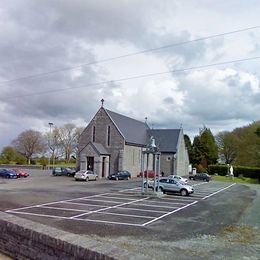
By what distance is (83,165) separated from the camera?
59031 millimetres

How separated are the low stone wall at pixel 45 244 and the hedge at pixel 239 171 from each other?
72994 millimetres

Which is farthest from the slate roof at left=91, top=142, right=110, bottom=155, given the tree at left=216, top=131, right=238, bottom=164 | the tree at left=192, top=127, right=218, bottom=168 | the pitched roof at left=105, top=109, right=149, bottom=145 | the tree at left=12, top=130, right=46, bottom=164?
the tree at left=12, top=130, right=46, bottom=164

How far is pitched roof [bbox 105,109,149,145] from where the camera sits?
63.3 meters

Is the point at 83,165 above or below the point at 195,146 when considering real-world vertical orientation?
below

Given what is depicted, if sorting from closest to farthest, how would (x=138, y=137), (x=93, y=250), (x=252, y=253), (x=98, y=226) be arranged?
(x=93, y=250), (x=252, y=253), (x=98, y=226), (x=138, y=137)

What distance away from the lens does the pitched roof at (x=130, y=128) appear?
6334cm

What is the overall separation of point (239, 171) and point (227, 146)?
16.7m

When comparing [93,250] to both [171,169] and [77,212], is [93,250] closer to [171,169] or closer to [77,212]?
[77,212]

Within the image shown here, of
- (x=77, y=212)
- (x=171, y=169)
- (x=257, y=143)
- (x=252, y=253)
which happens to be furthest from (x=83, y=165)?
(x=252, y=253)

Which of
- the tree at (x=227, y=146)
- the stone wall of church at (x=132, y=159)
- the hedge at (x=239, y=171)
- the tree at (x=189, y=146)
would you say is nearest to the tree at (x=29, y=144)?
the tree at (x=189, y=146)

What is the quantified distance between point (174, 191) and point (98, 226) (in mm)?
18622

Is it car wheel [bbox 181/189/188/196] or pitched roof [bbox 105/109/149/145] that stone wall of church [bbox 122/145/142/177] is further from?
car wheel [bbox 181/189/188/196]

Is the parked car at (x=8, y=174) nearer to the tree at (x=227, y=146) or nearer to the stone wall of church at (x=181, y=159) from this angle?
the stone wall of church at (x=181, y=159)

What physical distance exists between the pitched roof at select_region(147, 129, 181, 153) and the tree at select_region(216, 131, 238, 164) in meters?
25.7
